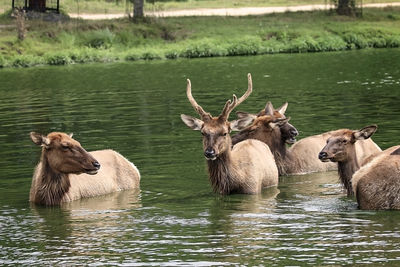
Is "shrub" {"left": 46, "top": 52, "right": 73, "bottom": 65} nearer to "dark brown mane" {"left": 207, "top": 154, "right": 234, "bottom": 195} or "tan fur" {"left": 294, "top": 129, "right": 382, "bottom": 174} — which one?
"tan fur" {"left": 294, "top": 129, "right": 382, "bottom": 174}

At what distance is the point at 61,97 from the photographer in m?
34.9

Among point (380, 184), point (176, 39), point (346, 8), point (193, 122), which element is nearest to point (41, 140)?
point (193, 122)

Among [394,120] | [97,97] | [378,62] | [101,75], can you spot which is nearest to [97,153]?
[394,120]

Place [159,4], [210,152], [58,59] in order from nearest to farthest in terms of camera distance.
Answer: [210,152]
[58,59]
[159,4]

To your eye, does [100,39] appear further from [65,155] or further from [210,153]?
[210,153]

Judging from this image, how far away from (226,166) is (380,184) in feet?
9.75

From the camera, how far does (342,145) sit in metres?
16.2

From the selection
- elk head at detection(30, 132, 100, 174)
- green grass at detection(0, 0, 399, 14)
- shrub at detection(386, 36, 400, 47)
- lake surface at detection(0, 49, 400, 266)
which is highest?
green grass at detection(0, 0, 399, 14)

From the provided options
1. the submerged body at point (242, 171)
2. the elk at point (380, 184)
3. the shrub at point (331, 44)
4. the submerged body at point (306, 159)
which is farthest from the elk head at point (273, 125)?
the shrub at point (331, 44)

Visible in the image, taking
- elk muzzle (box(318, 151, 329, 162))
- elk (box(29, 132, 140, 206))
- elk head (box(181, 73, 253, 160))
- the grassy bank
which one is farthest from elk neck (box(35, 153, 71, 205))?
the grassy bank

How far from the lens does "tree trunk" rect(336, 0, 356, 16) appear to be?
6053 cm

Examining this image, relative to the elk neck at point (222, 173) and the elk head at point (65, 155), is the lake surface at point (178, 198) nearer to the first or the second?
the elk neck at point (222, 173)

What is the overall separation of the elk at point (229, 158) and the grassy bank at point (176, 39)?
3231 cm

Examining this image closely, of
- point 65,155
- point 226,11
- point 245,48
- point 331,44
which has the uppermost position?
point 226,11
